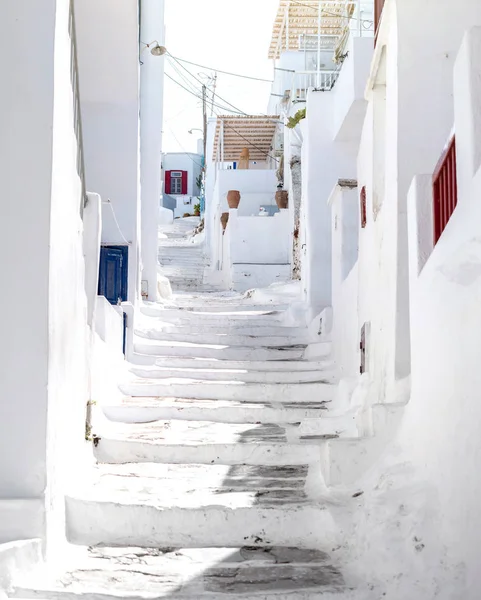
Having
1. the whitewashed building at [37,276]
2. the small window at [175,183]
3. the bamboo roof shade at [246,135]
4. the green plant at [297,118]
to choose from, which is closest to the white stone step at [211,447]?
the whitewashed building at [37,276]

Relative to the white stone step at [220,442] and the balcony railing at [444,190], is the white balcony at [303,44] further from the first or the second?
the balcony railing at [444,190]

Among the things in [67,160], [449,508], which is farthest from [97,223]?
[449,508]

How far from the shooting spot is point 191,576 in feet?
19.4

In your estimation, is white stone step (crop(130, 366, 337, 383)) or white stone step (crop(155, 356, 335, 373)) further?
→ white stone step (crop(155, 356, 335, 373))

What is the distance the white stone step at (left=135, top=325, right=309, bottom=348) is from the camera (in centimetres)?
1230

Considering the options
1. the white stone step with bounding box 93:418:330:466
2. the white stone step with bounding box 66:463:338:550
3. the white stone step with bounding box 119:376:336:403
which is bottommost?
the white stone step with bounding box 66:463:338:550

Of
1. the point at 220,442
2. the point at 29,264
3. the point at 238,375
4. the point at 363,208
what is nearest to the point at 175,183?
the point at 238,375

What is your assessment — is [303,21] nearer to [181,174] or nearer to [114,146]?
[114,146]

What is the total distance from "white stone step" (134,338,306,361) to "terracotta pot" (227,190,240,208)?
43.2ft

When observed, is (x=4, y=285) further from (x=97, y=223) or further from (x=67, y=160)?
(x=97, y=223)

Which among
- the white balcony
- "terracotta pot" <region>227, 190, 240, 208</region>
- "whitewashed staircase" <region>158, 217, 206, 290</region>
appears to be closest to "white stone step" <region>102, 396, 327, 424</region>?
the white balcony

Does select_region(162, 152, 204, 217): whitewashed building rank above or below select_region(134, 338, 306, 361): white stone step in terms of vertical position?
above

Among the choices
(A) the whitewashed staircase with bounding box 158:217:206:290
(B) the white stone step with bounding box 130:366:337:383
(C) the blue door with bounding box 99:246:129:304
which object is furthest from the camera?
(A) the whitewashed staircase with bounding box 158:217:206:290

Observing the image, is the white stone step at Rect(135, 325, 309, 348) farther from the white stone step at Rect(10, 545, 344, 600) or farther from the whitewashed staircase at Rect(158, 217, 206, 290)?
the whitewashed staircase at Rect(158, 217, 206, 290)
